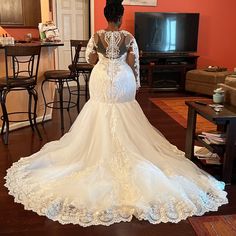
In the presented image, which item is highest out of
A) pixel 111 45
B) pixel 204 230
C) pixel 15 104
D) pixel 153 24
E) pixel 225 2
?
pixel 225 2

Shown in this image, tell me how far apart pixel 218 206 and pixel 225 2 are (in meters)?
6.02

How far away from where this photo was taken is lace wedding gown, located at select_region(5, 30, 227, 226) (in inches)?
A: 88.1

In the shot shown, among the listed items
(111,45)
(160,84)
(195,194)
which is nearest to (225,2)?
(160,84)

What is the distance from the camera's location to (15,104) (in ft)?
13.3

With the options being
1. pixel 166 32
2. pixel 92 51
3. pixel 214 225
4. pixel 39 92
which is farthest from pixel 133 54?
pixel 166 32

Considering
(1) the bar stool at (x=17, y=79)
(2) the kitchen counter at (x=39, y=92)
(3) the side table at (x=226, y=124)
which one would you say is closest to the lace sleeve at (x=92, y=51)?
(1) the bar stool at (x=17, y=79)

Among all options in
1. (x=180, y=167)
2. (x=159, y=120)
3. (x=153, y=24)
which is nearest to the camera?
(x=180, y=167)

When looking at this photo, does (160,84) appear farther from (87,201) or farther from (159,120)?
(87,201)

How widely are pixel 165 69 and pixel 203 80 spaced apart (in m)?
0.91

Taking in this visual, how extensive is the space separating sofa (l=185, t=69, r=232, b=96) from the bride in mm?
3369

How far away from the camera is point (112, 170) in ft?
8.46

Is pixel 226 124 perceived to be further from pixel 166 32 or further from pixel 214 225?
pixel 166 32

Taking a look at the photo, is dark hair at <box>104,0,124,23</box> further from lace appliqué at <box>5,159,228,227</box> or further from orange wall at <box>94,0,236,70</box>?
orange wall at <box>94,0,236,70</box>

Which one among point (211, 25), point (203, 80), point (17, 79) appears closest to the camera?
point (17, 79)
